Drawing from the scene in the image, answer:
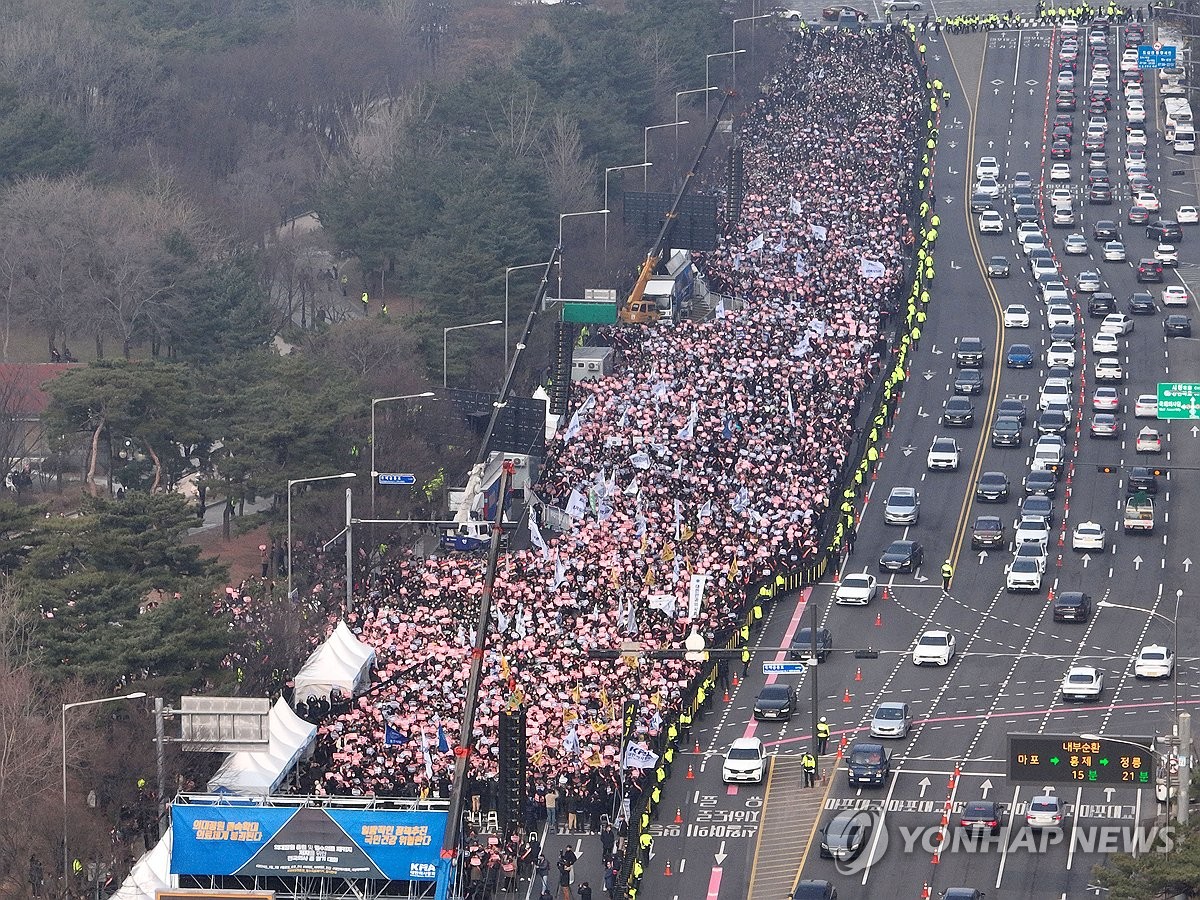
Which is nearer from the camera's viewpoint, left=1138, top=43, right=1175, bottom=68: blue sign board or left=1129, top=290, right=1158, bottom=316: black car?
left=1129, top=290, right=1158, bottom=316: black car

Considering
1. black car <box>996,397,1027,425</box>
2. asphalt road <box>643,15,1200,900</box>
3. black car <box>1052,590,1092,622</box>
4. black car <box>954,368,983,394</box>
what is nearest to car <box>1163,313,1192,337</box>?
asphalt road <box>643,15,1200,900</box>

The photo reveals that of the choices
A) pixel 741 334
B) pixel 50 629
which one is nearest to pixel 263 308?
pixel 741 334

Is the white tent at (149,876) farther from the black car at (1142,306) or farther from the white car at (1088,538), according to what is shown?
the black car at (1142,306)

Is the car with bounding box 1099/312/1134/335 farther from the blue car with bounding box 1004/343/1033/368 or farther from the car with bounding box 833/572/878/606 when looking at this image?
the car with bounding box 833/572/878/606

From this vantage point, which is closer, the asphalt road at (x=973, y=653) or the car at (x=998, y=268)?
the asphalt road at (x=973, y=653)

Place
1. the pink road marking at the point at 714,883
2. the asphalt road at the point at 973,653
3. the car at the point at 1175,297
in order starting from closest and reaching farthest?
1. the pink road marking at the point at 714,883
2. the asphalt road at the point at 973,653
3. the car at the point at 1175,297

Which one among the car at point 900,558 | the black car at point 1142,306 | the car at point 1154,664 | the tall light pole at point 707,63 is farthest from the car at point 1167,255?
the car at point 1154,664

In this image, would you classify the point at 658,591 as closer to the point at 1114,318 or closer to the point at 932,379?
the point at 932,379

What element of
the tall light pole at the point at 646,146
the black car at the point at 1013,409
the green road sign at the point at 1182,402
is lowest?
the tall light pole at the point at 646,146
